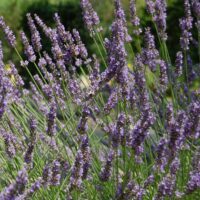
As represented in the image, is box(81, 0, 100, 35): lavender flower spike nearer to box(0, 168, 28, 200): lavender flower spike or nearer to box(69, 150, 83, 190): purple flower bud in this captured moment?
box(69, 150, 83, 190): purple flower bud

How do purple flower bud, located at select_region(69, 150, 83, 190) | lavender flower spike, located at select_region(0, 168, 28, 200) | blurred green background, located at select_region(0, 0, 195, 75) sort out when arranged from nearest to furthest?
lavender flower spike, located at select_region(0, 168, 28, 200) < purple flower bud, located at select_region(69, 150, 83, 190) < blurred green background, located at select_region(0, 0, 195, 75)

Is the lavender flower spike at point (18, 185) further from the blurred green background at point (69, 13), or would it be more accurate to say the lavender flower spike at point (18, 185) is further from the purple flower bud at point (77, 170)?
the blurred green background at point (69, 13)

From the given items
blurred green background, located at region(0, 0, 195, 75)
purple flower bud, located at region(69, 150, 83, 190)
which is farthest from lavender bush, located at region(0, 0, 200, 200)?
blurred green background, located at region(0, 0, 195, 75)

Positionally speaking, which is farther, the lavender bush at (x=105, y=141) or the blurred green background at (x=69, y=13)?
the blurred green background at (x=69, y=13)

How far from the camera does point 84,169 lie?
2602 millimetres

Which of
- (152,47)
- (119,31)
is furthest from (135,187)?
(152,47)

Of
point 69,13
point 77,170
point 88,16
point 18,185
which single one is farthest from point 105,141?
point 69,13

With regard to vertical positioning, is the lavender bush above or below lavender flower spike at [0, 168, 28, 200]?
above

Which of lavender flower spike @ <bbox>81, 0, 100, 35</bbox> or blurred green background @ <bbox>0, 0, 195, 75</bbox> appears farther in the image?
blurred green background @ <bbox>0, 0, 195, 75</bbox>

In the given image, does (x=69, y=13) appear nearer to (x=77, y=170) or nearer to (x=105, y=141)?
(x=105, y=141)

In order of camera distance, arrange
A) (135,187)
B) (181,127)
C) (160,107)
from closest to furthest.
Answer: (181,127) → (135,187) → (160,107)

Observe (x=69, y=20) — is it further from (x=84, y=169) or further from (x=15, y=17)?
(x=84, y=169)

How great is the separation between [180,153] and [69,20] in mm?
5869

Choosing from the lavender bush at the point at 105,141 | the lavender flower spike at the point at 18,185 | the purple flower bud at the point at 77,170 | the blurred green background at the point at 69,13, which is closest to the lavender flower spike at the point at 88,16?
the lavender bush at the point at 105,141
